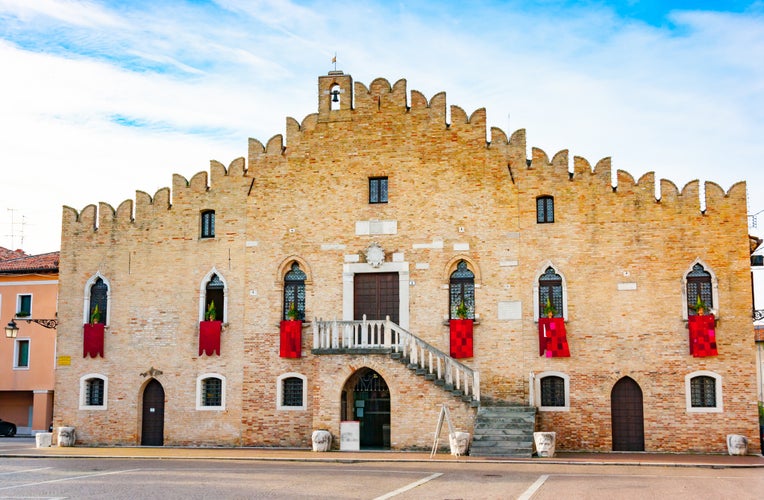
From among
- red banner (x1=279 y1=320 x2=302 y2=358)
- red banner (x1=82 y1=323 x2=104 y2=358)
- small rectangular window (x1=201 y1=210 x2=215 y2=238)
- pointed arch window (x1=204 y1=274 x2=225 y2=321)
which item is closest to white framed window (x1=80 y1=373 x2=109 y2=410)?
red banner (x1=82 y1=323 x2=104 y2=358)

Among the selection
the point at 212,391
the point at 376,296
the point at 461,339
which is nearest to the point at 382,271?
the point at 376,296

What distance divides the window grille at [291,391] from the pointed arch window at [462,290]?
5660 millimetres

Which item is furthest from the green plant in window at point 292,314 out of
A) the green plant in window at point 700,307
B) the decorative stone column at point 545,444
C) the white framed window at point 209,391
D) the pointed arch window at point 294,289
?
the green plant in window at point 700,307

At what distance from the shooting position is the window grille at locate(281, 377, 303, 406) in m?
31.4

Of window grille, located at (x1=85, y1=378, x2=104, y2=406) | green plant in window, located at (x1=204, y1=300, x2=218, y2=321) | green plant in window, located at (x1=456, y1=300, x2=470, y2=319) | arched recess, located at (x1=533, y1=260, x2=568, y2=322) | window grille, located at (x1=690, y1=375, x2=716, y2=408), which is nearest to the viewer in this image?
window grille, located at (x1=690, y1=375, x2=716, y2=408)

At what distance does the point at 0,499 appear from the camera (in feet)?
60.0

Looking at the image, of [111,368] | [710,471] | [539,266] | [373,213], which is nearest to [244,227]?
[373,213]

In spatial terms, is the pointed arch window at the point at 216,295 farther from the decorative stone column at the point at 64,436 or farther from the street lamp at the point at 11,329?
the street lamp at the point at 11,329

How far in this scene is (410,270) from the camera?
3122cm

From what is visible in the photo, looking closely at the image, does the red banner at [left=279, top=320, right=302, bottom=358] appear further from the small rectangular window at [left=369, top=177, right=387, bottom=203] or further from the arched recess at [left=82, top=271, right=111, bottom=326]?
the arched recess at [left=82, top=271, right=111, bottom=326]

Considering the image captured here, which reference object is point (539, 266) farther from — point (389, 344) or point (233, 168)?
point (233, 168)

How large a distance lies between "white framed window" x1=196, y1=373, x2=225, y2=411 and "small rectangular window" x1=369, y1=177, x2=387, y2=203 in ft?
26.3

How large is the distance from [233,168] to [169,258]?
3.90 metres

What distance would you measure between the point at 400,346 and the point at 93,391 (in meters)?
11.8
